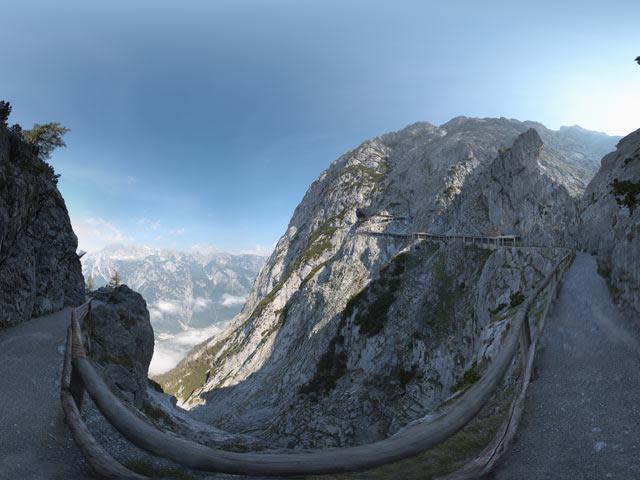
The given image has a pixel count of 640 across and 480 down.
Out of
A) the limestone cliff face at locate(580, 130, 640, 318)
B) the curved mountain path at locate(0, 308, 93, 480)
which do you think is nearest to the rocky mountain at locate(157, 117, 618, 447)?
the limestone cliff face at locate(580, 130, 640, 318)

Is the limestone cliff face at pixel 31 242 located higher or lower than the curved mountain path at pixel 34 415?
higher

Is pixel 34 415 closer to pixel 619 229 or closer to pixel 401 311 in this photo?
pixel 619 229

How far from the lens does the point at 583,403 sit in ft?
35.4

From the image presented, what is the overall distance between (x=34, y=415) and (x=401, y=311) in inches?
2168

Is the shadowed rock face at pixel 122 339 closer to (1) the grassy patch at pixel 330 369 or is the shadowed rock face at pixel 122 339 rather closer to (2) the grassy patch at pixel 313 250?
(1) the grassy patch at pixel 330 369

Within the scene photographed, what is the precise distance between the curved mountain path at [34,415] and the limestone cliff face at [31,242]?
5.33 meters

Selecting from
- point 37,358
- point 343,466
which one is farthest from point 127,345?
point 343,466

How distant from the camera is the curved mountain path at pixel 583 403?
827 cm

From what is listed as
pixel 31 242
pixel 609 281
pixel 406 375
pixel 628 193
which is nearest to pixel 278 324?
pixel 406 375

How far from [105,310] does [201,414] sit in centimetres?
6530

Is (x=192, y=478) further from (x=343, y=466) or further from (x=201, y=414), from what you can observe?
(x=201, y=414)

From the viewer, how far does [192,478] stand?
8.29m

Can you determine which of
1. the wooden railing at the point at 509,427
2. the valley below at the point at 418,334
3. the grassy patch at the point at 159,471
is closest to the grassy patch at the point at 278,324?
the valley below at the point at 418,334

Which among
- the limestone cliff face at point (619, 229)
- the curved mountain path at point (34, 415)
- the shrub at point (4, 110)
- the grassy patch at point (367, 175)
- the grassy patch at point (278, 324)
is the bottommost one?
the grassy patch at point (278, 324)
